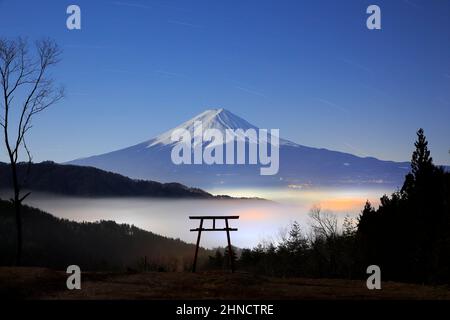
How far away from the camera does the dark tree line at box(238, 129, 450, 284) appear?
186ft

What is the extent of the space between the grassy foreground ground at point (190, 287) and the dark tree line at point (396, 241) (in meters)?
35.2

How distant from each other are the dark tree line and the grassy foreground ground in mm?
35188

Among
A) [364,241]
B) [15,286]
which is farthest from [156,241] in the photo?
[15,286]

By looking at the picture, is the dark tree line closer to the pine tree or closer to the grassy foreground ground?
the pine tree

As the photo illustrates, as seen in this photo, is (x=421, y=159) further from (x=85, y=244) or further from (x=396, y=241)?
(x=85, y=244)

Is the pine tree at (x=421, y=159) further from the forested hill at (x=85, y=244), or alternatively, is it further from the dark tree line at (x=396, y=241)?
the forested hill at (x=85, y=244)

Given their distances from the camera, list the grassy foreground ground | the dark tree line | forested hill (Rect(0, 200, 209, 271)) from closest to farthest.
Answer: the grassy foreground ground → the dark tree line → forested hill (Rect(0, 200, 209, 271))

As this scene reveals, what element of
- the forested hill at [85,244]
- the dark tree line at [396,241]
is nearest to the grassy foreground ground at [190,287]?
the dark tree line at [396,241]

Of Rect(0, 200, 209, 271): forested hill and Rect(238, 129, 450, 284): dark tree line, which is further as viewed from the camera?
Rect(0, 200, 209, 271): forested hill

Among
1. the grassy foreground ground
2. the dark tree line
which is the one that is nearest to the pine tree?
the dark tree line

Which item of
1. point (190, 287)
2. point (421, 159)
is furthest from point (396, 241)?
point (190, 287)
